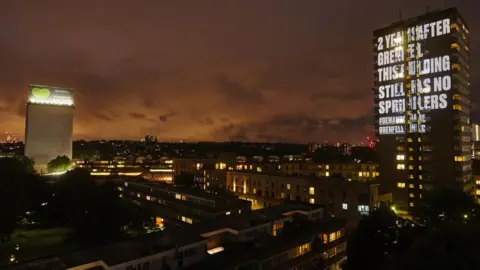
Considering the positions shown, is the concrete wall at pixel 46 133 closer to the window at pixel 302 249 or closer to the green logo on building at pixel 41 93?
the green logo on building at pixel 41 93

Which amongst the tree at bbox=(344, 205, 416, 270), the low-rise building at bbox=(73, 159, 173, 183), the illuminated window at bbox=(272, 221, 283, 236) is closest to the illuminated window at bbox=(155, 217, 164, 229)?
the illuminated window at bbox=(272, 221, 283, 236)

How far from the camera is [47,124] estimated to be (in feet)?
278

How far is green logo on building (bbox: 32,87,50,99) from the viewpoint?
275 ft

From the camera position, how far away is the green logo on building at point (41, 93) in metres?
83.9

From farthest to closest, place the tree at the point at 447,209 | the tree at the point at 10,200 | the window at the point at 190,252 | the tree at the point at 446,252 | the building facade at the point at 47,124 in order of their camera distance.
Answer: the building facade at the point at 47,124
the tree at the point at 447,209
the tree at the point at 10,200
the window at the point at 190,252
the tree at the point at 446,252

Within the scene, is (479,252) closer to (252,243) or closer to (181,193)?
(252,243)

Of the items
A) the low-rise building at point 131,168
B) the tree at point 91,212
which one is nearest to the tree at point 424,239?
the tree at point 91,212

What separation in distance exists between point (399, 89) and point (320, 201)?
33684mm

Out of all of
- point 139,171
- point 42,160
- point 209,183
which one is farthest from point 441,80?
point 42,160

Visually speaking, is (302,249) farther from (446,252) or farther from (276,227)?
(446,252)

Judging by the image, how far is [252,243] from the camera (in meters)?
27.3

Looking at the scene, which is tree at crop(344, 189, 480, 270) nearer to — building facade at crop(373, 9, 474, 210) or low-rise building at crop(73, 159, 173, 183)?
building facade at crop(373, 9, 474, 210)

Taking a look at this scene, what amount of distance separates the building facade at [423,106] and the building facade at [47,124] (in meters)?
77.3

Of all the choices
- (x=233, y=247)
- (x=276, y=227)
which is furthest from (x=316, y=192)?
(x=233, y=247)
